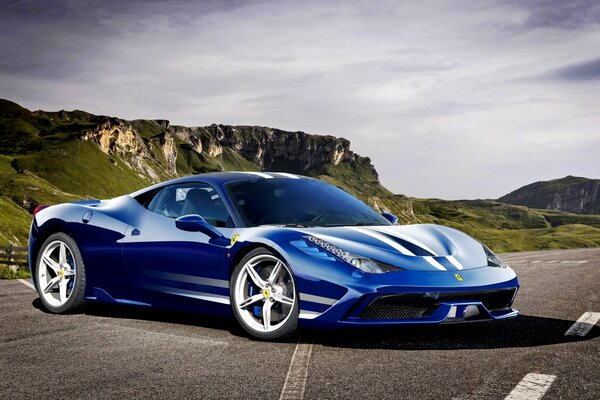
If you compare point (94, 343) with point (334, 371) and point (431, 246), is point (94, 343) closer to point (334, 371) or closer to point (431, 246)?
point (334, 371)

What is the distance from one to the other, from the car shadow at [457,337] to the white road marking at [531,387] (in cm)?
98

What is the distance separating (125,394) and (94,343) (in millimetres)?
1725

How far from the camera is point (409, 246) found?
5160 millimetres

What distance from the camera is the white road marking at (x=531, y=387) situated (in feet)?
10.7

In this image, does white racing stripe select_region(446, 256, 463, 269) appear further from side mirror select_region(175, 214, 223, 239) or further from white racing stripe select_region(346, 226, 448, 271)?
side mirror select_region(175, 214, 223, 239)

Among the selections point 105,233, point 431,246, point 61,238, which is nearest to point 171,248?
point 105,233

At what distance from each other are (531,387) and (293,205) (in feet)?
10.0

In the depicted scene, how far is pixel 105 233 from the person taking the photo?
256 inches

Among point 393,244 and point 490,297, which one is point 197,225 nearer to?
point 393,244

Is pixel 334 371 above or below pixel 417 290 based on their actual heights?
below

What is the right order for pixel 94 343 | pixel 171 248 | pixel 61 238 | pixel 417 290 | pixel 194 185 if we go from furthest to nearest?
pixel 61 238, pixel 194 185, pixel 171 248, pixel 94 343, pixel 417 290

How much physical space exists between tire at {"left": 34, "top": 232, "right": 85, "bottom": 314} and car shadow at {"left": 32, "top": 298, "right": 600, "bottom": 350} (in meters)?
0.82

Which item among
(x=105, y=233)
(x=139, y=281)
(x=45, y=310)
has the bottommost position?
(x=45, y=310)

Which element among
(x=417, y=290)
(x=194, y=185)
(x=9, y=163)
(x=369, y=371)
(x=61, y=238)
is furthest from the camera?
(x=9, y=163)
